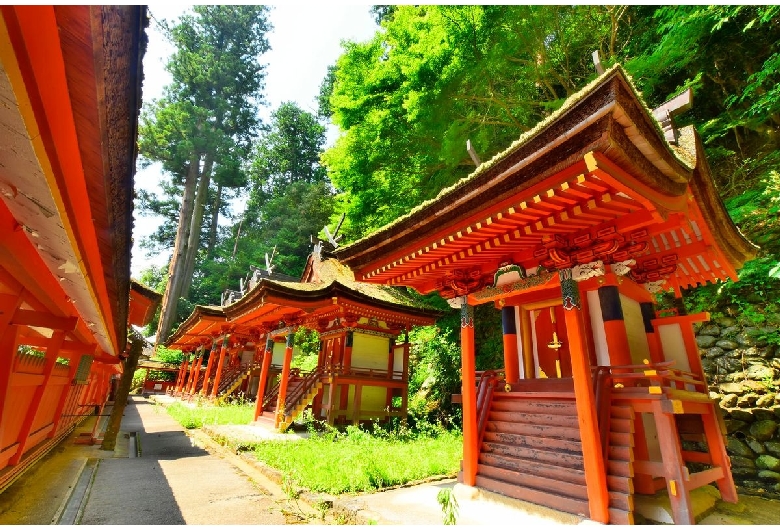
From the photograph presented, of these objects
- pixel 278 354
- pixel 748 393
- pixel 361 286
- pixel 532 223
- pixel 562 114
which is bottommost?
pixel 748 393

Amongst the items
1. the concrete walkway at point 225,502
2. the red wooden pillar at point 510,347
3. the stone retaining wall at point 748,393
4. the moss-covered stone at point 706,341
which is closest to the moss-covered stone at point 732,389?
the stone retaining wall at point 748,393

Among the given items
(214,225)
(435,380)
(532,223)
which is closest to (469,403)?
(532,223)

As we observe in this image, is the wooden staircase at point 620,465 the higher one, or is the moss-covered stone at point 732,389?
the moss-covered stone at point 732,389

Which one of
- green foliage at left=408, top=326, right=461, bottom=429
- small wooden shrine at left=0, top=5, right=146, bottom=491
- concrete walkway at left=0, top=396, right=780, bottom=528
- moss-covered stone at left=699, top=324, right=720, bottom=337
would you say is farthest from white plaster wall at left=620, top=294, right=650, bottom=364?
small wooden shrine at left=0, top=5, right=146, bottom=491

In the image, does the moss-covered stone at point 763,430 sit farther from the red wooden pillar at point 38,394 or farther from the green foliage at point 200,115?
the green foliage at point 200,115

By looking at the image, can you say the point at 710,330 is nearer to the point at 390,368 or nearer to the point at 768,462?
the point at 768,462

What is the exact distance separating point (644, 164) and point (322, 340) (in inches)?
484

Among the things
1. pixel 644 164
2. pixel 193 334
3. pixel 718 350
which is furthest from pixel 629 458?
pixel 193 334

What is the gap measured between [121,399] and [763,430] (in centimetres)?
1469

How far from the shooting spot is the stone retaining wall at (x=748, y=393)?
714cm

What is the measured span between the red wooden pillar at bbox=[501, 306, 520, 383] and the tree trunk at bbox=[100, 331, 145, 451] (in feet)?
30.0

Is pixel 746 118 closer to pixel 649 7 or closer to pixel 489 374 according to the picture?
pixel 649 7

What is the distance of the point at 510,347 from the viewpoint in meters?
7.19

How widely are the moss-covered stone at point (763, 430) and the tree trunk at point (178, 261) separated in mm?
33347
